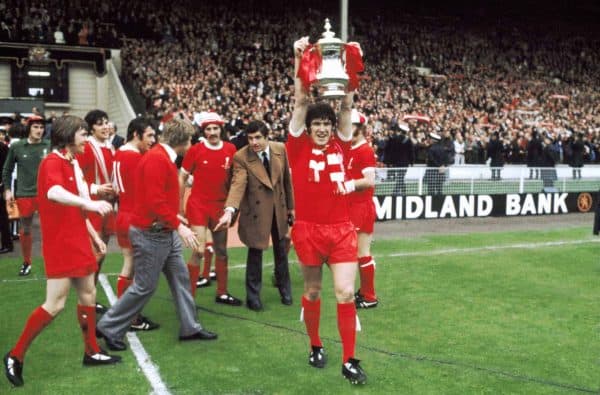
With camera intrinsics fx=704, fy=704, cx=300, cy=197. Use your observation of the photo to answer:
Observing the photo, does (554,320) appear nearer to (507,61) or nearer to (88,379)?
(88,379)

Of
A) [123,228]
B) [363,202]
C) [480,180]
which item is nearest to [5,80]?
[480,180]

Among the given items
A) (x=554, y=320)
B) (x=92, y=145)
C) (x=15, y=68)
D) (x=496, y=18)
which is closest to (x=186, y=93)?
(x=15, y=68)

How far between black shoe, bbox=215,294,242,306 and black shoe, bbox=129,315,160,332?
110cm

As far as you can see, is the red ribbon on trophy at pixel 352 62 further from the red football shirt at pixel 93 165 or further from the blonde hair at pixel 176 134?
the red football shirt at pixel 93 165

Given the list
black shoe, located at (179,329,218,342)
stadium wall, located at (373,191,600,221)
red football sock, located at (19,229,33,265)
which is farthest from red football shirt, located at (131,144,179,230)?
stadium wall, located at (373,191,600,221)

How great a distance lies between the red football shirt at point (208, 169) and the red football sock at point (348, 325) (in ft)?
9.60

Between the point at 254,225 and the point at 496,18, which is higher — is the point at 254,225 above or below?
A: below

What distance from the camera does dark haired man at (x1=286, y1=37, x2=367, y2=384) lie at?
5.21m

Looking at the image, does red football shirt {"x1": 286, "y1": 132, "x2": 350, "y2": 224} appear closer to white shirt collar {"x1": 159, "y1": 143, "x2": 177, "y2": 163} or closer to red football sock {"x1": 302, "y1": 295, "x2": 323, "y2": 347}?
red football sock {"x1": 302, "y1": 295, "x2": 323, "y2": 347}

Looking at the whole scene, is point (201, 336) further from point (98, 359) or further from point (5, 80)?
point (5, 80)

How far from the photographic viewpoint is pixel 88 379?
5270mm

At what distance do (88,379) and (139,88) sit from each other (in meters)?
19.5

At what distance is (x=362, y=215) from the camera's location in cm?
730

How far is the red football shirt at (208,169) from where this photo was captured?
7.75 meters
